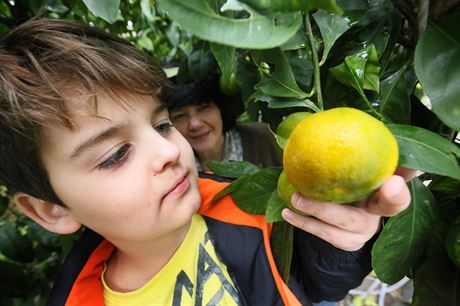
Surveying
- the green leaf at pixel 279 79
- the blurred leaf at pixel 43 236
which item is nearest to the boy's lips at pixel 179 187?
the green leaf at pixel 279 79

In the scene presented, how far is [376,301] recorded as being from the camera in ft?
5.85

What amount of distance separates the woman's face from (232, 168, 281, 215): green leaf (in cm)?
71

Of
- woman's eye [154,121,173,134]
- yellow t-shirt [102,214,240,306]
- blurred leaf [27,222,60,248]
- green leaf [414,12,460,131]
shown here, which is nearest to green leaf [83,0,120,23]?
woman's eye [154,121,173,134]

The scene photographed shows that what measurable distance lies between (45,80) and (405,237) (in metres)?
0.53

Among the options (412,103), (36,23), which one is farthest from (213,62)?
(412,103)

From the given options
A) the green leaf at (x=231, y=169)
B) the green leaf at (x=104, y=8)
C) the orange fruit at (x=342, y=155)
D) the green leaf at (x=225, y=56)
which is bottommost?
the green leaf at (x=231, y=169)

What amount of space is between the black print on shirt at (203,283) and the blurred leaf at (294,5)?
1.67 feet

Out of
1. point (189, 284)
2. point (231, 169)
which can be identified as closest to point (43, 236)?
point (189, 284)

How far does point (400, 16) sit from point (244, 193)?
34 cm

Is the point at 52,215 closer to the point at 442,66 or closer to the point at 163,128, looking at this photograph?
the point at 163,128

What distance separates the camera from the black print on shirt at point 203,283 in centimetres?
66

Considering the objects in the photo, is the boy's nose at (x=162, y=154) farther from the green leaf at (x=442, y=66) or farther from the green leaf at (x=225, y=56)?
the green leaf at (x=442, y=66)

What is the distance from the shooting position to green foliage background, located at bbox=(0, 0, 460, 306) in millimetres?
286

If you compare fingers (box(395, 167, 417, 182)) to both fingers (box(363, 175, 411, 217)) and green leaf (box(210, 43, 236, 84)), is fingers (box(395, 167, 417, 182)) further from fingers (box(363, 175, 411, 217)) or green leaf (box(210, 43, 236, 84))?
green leaf (box(210, 43, 236, 84))
